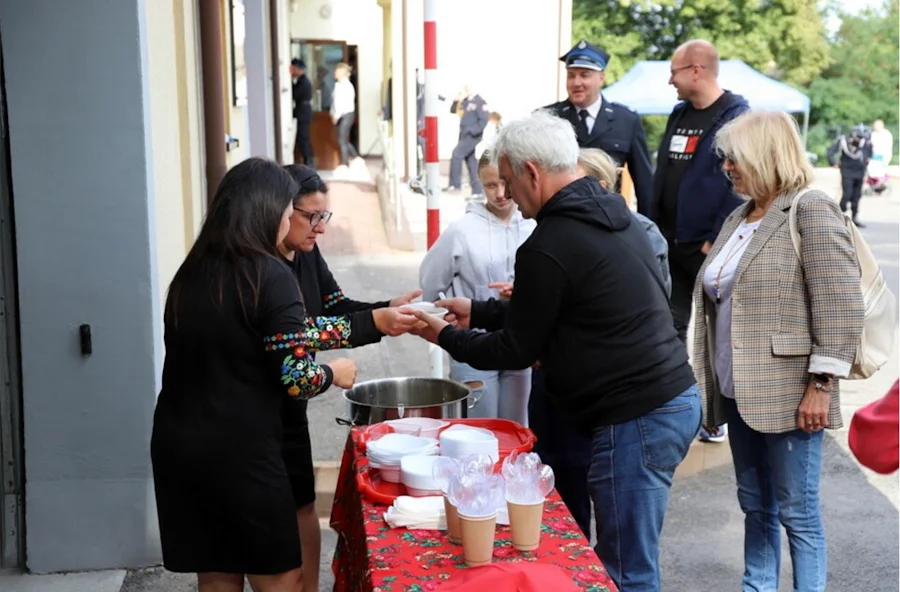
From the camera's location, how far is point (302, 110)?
18828 millimetres

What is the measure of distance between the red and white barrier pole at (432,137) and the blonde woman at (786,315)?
75.1 inches

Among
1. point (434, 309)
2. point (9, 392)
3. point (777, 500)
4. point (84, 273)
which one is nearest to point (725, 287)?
point (777, 500)

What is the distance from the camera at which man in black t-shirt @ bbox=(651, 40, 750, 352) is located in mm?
5105

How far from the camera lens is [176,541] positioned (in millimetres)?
2877

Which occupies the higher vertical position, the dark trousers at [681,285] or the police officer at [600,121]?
the police officer at [600,121]

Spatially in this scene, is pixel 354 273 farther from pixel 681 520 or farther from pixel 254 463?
pixel 254 463

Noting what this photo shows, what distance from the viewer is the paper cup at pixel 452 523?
2.43 metres

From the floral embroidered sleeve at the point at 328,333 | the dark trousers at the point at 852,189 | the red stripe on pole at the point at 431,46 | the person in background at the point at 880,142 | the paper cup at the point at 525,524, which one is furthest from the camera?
the person in background at the point at 880,142

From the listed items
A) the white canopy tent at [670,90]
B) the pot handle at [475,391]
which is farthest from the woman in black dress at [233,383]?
the white canopy tent at [670,90]

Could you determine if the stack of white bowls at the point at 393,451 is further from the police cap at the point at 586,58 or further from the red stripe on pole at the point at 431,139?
the police cap at the point at 586,58

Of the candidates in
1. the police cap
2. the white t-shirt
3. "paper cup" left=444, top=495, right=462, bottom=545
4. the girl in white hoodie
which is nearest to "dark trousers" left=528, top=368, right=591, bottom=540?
the girl in white hoodie

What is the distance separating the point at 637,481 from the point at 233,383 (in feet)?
3.81

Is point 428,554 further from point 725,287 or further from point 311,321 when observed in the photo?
point 725,287

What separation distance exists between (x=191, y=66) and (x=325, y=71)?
21249 millimetres
